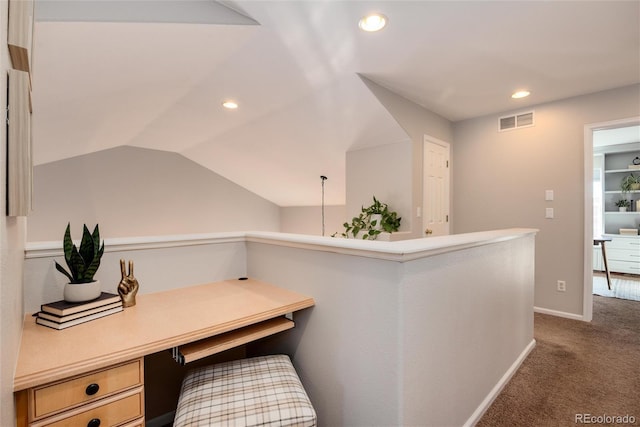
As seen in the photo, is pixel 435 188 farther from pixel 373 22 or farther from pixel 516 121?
pixel 373 22

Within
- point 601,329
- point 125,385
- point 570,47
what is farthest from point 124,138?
point 601,329

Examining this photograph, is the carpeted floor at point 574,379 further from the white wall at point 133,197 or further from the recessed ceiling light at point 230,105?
the white wall at point 133,197

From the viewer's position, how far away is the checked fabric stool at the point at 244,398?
1070mm

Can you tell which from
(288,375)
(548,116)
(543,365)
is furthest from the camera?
(548,116)

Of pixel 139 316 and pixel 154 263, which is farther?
pixel 154 263

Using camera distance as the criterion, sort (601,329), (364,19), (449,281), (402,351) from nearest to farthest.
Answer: (402,351) → (449,281) → (364,19) → (601,329)

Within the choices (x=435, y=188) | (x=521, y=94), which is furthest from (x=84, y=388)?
(x=521, y=94)

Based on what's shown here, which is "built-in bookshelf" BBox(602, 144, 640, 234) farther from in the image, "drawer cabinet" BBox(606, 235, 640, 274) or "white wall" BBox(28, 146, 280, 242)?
"white wall" BBox(28, 146, 280, 242)

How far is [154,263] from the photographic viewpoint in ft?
5.50

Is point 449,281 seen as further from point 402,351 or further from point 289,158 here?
point 289,158

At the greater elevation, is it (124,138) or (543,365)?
(124,138)

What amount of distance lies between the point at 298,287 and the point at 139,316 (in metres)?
0.73

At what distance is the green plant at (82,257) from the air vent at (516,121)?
13.5ft

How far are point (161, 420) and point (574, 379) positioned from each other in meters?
2.66
